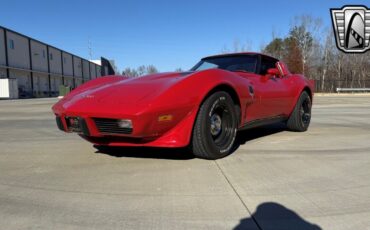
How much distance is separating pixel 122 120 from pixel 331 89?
157ft

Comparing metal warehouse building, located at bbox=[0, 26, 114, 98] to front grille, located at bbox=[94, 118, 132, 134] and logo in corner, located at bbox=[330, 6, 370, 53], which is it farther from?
front grille, located at bbox=[94, 118, 132, 134]

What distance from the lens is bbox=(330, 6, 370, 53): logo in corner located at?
2081cm

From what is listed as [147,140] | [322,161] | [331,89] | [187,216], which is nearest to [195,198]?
[187,216]

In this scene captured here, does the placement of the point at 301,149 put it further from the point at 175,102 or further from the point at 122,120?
the point at 122,120

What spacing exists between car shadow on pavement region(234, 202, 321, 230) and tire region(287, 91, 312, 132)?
12.6ft

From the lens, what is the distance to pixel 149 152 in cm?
476

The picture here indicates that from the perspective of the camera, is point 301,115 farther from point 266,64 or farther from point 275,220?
point 275,220

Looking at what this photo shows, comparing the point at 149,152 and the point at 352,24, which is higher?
the point at 352,24

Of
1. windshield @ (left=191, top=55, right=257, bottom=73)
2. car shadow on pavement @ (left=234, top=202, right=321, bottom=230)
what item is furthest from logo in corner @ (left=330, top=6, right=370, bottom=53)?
car shadow on pavement @ (left=234, top=202, right=321, bottom=230)

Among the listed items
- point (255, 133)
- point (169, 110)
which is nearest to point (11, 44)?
point (255, 133)

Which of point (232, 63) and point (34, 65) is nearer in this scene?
point (232, 63)

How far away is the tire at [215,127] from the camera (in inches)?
158

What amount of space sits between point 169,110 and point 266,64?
8.52 feet

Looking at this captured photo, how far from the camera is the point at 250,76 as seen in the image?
200 inches
